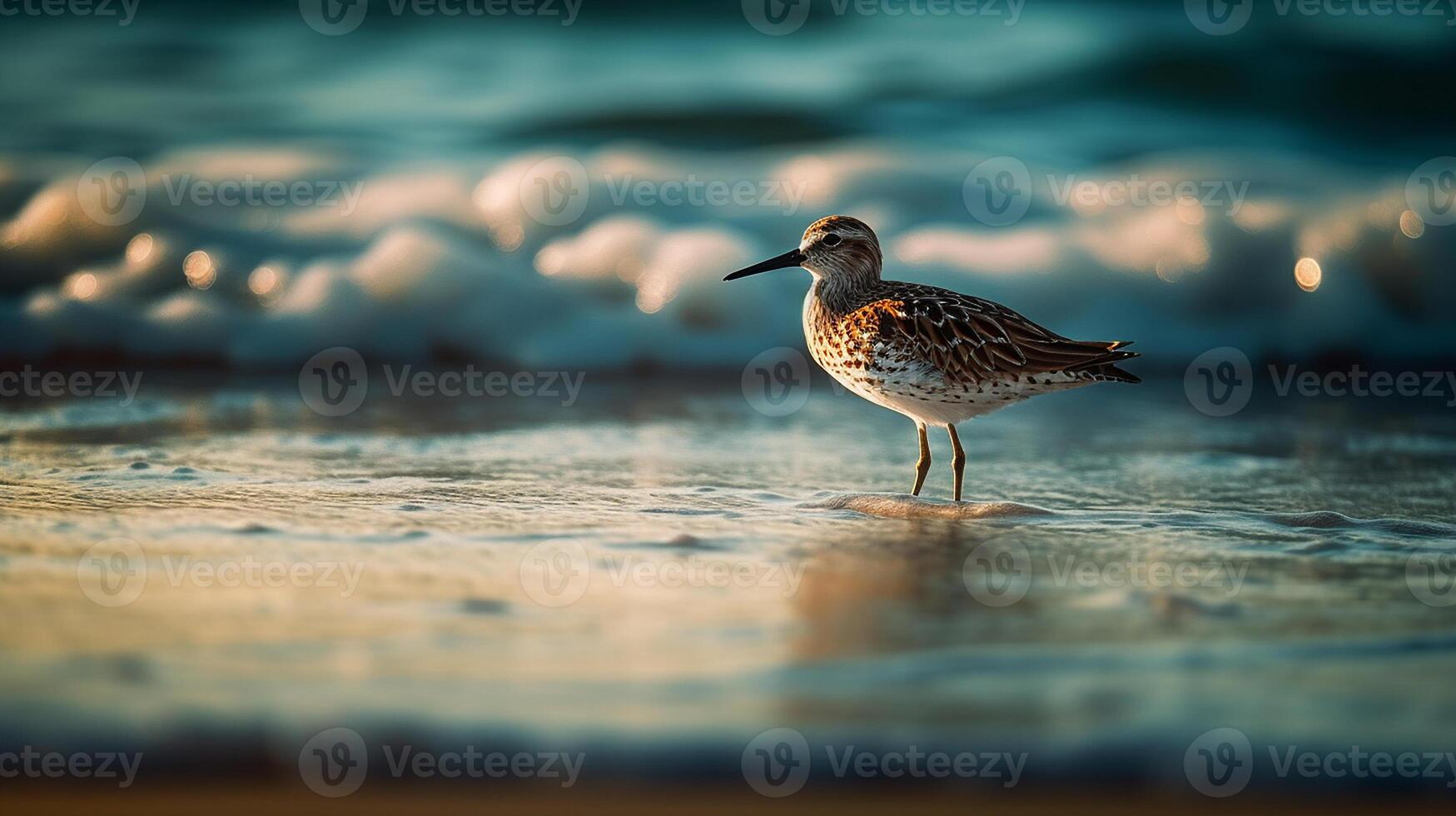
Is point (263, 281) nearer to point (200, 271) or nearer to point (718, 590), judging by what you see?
point (200, 271)

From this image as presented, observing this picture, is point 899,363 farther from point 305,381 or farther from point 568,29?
point 568,29

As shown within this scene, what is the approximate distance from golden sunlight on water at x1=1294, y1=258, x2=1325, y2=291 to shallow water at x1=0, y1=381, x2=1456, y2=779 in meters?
2.45

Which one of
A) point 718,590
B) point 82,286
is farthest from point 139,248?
point 718,590

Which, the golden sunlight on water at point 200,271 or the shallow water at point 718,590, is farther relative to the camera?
the golden sunlight on water at point 200,271

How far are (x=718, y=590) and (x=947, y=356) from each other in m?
1.69

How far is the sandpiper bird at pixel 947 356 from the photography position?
15.0 ft

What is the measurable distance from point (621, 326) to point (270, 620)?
494 centimetres

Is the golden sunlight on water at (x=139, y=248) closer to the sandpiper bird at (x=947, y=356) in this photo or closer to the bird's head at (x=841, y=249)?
the bird's head at (x=841, y=249)

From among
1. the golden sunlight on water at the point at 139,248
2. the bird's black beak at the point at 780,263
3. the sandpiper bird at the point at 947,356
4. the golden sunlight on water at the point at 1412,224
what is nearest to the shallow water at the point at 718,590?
the sandpiper bird at the point at 947,356

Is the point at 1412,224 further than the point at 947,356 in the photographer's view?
Yes

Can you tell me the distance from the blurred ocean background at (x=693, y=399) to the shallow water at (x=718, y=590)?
0.02m

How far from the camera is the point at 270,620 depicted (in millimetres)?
2875

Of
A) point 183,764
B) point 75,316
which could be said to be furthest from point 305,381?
point 183,764

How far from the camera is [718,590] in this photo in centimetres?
322
